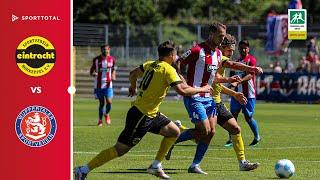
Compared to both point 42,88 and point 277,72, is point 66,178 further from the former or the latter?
point 277,72

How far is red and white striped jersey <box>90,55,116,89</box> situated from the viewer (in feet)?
98.2

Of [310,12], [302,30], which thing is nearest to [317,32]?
[302,30]

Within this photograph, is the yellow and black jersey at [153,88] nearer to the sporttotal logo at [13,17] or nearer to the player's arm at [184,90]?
the player's arm at [184,90]

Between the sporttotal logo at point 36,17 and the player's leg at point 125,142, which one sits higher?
the sporttotal logo at point 36,17

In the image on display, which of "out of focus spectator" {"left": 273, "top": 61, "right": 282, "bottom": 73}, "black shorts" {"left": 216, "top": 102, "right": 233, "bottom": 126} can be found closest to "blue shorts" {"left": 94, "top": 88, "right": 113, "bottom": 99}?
"black shorts" {"left": 216, "top": 102, "right": 233, "bottom": 126}

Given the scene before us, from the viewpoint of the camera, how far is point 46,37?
1104 cm

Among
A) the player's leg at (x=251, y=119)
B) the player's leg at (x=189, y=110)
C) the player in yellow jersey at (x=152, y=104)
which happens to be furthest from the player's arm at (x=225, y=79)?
the player's leg at (x=251, y=119)

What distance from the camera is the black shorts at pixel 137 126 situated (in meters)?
14.3

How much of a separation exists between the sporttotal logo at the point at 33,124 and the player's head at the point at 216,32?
5.33m

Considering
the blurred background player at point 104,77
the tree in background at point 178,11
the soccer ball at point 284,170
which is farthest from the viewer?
the tree in background at point 178,11

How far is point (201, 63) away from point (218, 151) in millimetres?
4555

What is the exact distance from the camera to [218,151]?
20609mm

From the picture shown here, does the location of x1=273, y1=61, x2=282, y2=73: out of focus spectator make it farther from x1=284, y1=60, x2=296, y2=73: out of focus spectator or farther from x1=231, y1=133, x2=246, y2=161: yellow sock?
x1=231, y1=133, x2=246, y2=161: yellow sock

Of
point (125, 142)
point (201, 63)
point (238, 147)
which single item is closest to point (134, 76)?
point (125, 142)
